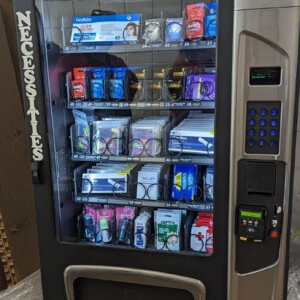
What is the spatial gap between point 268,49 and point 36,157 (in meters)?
0.98

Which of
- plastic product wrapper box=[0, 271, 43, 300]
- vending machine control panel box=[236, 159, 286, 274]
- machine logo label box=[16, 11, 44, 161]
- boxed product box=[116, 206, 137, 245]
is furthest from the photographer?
plastic product wrapper box=[0, 271, 43, 300]

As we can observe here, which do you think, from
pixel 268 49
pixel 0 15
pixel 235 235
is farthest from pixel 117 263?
pixel 0 15

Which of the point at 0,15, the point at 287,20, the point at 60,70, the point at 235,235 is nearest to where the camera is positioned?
the point at 287,20

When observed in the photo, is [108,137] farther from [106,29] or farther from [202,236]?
[202,236]

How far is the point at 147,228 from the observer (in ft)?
5.72

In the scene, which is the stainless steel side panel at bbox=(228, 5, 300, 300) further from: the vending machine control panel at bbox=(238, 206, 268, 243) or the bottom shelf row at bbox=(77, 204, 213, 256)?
the bottom shelf row at bbox=(77, 204, 213, 256)

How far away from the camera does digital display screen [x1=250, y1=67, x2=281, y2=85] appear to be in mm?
1236

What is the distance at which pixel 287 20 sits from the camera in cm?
119

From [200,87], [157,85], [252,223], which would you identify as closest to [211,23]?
[200,87]

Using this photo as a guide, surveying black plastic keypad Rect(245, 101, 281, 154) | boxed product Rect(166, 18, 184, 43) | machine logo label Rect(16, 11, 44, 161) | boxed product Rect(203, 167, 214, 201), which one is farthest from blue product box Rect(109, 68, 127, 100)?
black plastic keypad Rect(245, 101, 281, 154)

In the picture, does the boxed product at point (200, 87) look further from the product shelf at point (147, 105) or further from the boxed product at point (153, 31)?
the boxed product at point (153, 31)

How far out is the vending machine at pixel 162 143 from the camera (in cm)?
127

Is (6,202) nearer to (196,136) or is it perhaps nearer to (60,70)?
(60,70)

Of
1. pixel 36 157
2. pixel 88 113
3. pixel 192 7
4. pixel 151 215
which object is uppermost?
pixel 192 7
